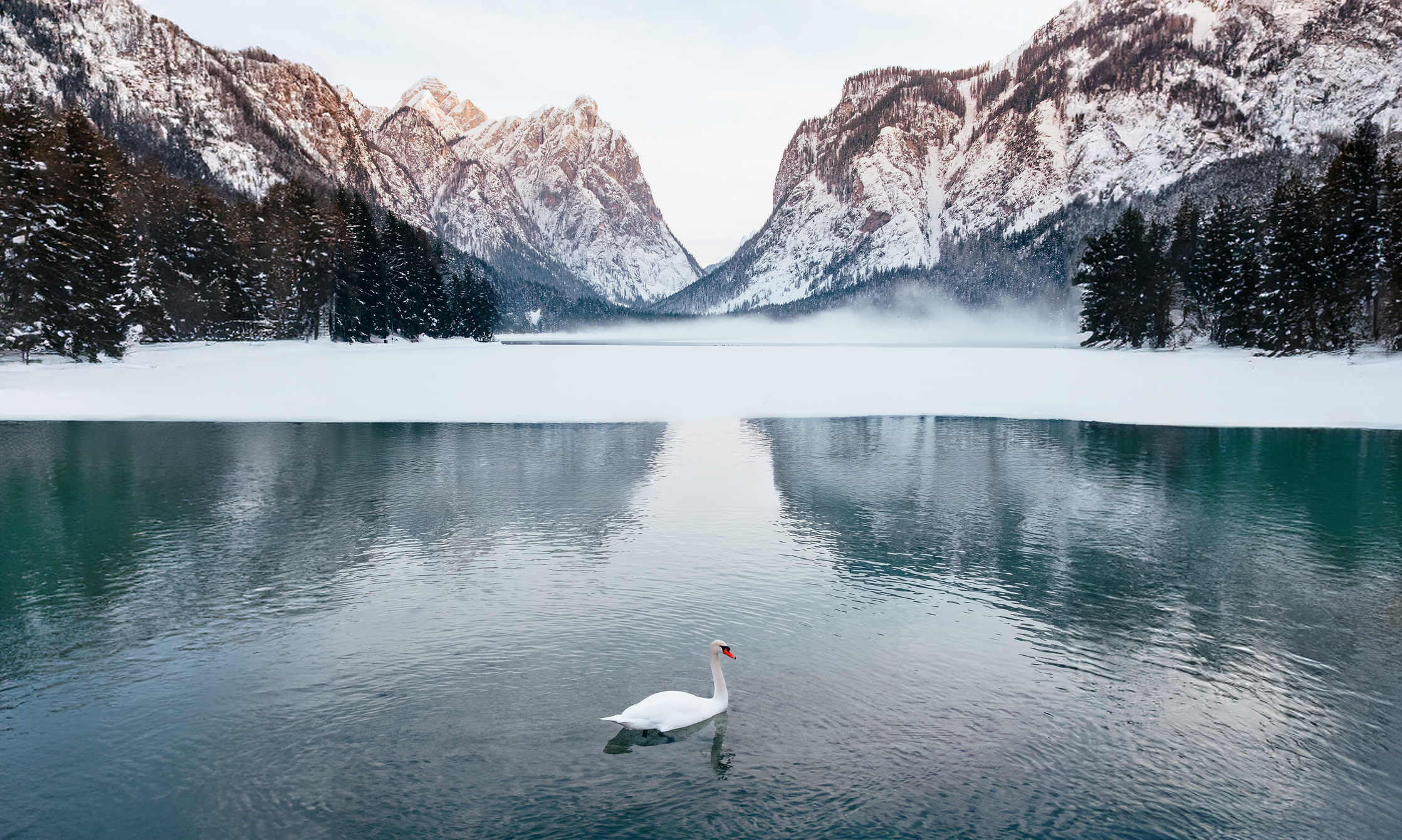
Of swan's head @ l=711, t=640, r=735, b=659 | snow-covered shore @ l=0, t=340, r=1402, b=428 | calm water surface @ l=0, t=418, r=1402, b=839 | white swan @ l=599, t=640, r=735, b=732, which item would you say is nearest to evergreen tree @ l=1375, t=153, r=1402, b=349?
snow-covered shore @ l=0, t=340, r=1402, b=428

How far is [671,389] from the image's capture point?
182ft

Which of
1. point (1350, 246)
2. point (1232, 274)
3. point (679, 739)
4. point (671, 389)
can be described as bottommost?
point (679, 739)

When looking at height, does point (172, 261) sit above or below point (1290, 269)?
above

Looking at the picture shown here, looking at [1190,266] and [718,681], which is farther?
[1190,266]

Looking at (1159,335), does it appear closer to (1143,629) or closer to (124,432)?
(1143,629)

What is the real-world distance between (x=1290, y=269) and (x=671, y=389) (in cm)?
5110

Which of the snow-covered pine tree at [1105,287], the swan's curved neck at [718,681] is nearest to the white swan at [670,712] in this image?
the swan's curved neck at [718,681]

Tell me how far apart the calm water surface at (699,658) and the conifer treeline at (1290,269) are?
4619 centimetres

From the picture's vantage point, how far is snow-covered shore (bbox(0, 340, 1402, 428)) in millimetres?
44844

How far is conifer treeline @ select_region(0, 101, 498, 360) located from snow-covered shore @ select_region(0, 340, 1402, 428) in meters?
4.21

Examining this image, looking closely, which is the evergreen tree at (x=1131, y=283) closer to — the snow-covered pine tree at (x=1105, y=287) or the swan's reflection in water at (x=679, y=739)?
the snow-covered pine tree at (x=1105, y=287)

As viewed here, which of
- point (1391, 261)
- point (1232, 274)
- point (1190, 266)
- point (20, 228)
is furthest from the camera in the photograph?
point (1190, 266)

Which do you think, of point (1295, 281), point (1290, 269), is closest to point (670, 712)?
point (1295, 281)

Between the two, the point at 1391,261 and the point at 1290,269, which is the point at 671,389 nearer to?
the point at 1290,269
